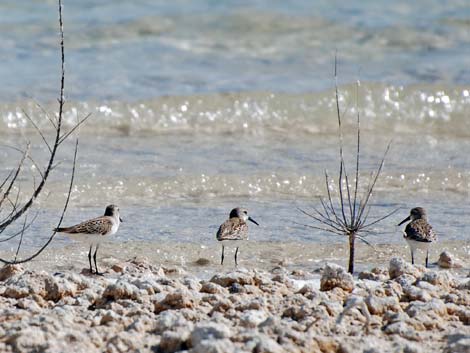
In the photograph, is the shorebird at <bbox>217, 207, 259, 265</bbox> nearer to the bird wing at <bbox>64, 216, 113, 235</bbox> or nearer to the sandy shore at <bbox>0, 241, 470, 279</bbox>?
the sandy shore at <bbox>0, 241, 470, 279</bbox>

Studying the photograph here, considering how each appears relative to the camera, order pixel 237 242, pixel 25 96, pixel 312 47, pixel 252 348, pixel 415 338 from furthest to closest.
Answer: pixel 312 47, pixel 25 96, pixel 237 242, pixel 415 338, pixel 252 348

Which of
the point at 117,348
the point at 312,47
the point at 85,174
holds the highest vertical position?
the point at 312,47

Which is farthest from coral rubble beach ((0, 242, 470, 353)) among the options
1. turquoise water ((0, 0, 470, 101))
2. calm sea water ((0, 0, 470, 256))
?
turquoise water ((0, 0, 470, 101))

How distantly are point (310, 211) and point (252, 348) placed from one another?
5.65 meters

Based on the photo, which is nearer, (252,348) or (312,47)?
(252,348)

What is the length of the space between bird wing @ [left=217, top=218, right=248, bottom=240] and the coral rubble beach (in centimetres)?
170

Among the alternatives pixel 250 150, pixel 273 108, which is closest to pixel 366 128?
pixel 273 108

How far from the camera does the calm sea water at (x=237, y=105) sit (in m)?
11.3

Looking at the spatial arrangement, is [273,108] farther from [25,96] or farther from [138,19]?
[138,19]

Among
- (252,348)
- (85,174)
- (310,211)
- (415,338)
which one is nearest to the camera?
(252,348)

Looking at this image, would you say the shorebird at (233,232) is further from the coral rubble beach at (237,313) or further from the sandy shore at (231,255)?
the coral rubble beach at (237,313)

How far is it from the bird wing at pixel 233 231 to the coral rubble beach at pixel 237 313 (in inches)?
67.1

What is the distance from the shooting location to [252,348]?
5367mm

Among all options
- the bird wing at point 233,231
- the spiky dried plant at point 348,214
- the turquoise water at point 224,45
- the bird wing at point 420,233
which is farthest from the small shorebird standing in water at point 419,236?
the turquoise water at point 224,45
